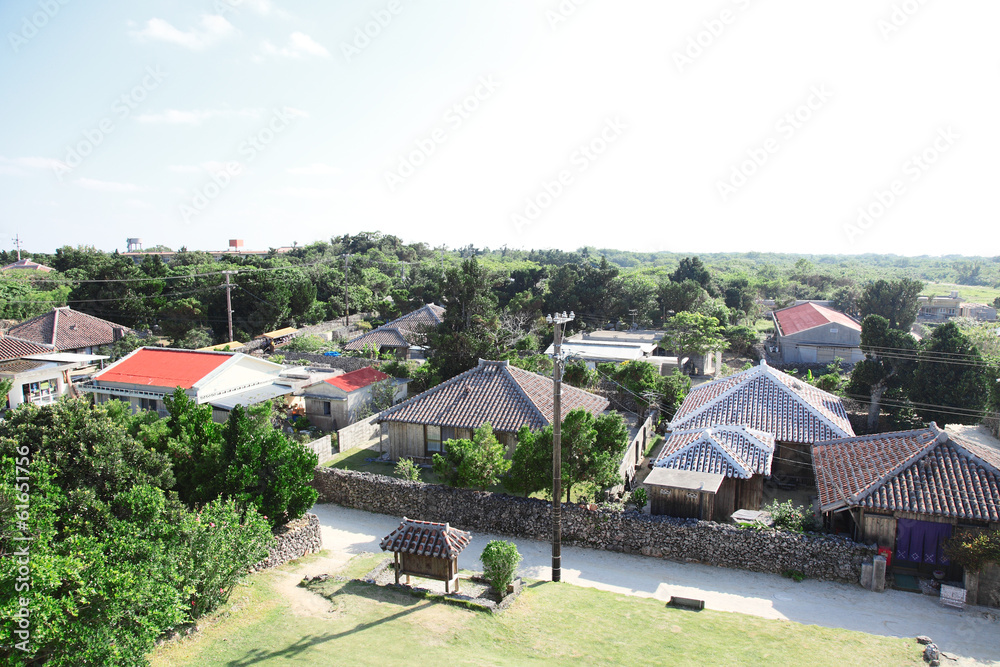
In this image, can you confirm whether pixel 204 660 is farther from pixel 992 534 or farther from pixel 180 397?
pixel 992 534

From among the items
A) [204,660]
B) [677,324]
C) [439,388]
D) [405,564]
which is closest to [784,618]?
[405,564]

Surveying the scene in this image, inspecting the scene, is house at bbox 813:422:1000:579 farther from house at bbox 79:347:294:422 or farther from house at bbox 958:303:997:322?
house at bbox 958:303:997:322

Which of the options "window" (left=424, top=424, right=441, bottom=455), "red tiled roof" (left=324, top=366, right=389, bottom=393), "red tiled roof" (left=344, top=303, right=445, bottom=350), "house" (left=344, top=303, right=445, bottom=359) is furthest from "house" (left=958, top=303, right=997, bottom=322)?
"window" (left=424, top=424, right=441, bottom=455)

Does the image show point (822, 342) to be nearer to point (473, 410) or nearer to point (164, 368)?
A: point (473, 410)

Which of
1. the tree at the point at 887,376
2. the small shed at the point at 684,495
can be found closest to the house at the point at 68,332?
the small shed at the point at 684,495

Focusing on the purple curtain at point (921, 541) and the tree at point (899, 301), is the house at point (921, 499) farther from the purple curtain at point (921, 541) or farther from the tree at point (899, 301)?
the tree at point (899, 301)
